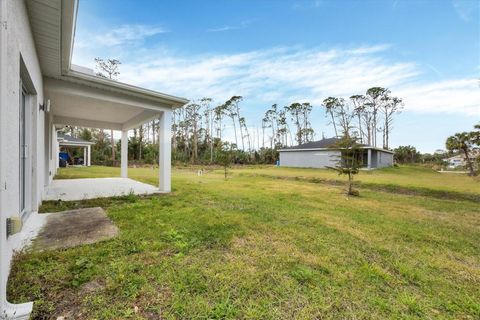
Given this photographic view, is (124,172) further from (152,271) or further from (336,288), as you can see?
(336,288)

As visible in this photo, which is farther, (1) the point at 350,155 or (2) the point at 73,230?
(1) the point at 350,155

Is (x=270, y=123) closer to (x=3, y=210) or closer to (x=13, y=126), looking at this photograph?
(x=13, y=126)

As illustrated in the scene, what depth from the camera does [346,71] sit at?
1381 centimetres

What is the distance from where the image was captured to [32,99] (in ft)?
12.8

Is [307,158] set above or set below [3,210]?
above

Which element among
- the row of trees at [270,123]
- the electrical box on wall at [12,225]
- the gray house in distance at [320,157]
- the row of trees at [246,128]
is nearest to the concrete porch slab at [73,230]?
the electrical box on wall at [12,225]

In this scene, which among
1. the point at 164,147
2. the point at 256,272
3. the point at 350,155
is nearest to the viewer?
the point at 256,272

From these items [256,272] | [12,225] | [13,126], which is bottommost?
[256,272]

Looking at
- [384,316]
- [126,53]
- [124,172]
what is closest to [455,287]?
[384,316]

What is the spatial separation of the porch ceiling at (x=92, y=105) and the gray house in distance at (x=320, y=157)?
18312mm

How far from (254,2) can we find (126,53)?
756 cm

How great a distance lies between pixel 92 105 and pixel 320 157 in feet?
71.2

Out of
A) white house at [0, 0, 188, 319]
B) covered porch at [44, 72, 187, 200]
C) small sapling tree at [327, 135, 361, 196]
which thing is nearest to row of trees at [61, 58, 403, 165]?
covered porch at [44, 72, 187, 200]

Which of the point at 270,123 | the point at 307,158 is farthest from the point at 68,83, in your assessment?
the point at 270,123
